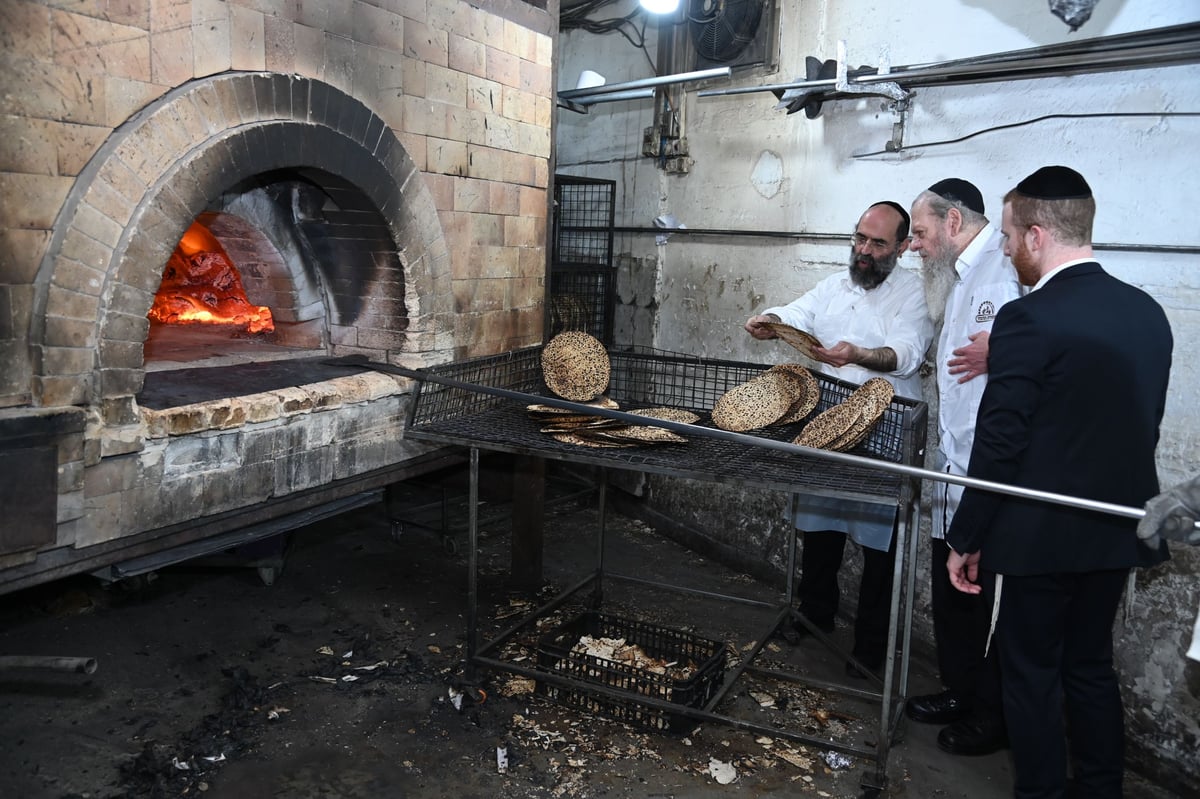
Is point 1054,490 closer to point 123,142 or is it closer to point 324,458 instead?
point 324,458

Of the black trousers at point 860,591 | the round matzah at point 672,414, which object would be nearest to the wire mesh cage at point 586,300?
the round matzah at point 672,414

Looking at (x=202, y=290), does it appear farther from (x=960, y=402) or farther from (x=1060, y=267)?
(x=1060, y=267)

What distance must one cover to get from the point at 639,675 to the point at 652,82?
3819 mm

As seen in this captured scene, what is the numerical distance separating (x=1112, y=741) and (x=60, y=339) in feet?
12.3

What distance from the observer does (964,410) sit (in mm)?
3672

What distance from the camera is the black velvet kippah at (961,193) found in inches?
151

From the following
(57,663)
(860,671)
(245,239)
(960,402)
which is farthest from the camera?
(245,239)

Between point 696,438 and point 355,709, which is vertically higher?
point 696,438

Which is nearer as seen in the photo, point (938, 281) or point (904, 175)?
point (938, 281)

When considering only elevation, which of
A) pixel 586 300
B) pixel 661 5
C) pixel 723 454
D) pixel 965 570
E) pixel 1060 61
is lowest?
pixel 965 570

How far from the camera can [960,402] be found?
3.69m

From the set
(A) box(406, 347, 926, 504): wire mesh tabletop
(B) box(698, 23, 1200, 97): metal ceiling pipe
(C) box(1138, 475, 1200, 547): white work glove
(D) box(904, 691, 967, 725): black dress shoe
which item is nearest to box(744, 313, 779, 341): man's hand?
(A) box(406, 347, 926, 504): wire mesh tabletop

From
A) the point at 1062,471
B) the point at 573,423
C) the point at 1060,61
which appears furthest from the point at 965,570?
the point at 1060,61

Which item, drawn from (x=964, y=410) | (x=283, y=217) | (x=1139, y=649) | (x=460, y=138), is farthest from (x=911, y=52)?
(x=283, y=217)
